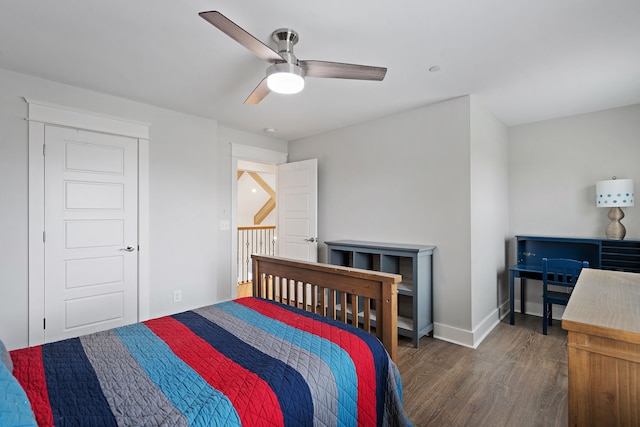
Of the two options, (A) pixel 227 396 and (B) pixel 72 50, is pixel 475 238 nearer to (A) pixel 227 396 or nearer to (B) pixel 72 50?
(A) pixel 227 396

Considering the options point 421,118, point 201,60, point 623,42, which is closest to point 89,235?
point 201,60

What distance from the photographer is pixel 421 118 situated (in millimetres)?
3295

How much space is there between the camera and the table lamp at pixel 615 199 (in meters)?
2.98

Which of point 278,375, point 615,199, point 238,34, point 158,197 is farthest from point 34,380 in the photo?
point 615,199

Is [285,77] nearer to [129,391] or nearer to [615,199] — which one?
[129,391]

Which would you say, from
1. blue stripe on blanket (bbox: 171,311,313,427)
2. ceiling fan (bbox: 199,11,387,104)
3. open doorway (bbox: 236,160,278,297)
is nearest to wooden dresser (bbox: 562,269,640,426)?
blue stripe on blanket (bbox: 171,311,313,427)

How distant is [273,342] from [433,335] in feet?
7.47

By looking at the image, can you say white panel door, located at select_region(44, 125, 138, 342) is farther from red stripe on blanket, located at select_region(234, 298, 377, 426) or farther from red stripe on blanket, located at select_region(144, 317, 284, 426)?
red stripe on blanket, located at select_region(234, 298, 377, 426)

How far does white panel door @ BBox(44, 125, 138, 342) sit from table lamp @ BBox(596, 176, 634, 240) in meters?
4.68

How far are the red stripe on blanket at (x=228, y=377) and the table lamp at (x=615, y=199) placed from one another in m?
3.66

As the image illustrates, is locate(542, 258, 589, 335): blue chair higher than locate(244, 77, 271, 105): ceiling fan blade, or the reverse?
locate(244, 77, 271, 105): ceiling fan blade

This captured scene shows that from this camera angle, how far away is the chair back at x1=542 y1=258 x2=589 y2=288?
9.98 ft

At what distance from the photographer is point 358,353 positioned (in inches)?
57.3

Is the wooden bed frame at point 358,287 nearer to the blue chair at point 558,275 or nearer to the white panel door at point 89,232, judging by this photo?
the white panel door at point 89,232
